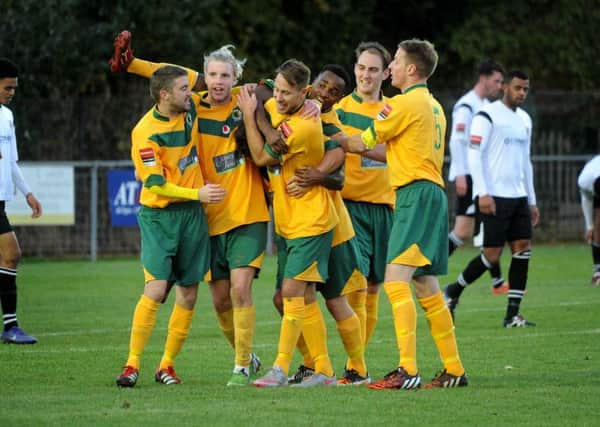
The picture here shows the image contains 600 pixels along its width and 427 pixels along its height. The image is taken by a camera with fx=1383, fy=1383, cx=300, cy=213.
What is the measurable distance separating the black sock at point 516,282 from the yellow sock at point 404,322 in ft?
14.2

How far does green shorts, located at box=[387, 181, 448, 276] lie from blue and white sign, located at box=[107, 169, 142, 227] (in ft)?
43.6

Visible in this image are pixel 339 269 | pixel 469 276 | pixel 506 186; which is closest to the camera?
pixel 339 269

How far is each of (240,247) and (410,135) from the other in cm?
141

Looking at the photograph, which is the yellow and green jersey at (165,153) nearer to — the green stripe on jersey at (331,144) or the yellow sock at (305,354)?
the green stripe on jersey at (331,144)

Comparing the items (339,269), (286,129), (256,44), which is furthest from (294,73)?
(256,44)

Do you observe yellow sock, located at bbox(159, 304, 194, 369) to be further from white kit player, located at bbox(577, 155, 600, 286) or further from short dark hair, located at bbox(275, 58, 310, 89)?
white kit player, located at bbox(577, 155, 600, 286)

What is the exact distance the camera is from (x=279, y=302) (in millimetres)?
9977

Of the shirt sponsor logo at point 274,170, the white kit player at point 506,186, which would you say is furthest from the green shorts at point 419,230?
the white kit player at point 506,186

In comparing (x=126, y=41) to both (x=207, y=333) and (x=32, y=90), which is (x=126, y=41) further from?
(x=32, y=90)

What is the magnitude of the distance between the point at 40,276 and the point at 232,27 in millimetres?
10096

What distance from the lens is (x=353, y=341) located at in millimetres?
9484

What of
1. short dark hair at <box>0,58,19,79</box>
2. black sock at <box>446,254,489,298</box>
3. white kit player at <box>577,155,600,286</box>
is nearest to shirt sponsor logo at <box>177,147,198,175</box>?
short dark hair at <box>0,58,19,79</box>

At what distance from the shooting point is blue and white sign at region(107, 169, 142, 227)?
2202 centimetres

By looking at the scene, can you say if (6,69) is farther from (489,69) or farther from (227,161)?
(489,69)
